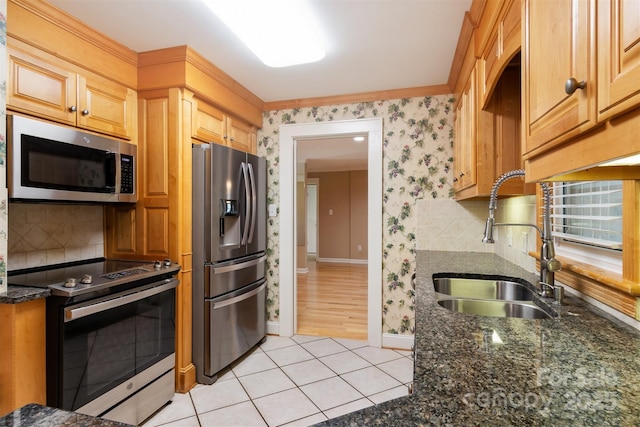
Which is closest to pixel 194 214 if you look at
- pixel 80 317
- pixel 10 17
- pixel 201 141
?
pixel 201 141

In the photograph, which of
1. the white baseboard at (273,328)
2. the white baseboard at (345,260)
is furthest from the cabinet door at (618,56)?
the white baseboard at (345,260)

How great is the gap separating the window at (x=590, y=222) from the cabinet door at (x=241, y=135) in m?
2.40

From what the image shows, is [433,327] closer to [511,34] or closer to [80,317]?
[511,34]

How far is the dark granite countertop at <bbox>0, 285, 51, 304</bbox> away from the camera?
4.43 ft

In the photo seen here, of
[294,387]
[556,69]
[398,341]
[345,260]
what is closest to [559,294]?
[556,69]

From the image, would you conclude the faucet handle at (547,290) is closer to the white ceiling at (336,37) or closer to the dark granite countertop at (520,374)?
the dark granite countertop at (520,374)

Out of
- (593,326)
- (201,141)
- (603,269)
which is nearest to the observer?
(593,326)

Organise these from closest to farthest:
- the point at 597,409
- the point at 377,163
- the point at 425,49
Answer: the point at 597,409, the point at 425,49, the point at 377,163

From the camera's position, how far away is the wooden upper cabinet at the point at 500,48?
1.20 meters

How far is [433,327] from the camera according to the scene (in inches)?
38.5

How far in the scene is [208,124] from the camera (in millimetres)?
2541

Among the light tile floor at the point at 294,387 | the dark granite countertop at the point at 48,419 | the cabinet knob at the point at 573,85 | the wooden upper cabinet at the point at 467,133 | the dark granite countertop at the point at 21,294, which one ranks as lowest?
the light tile floor at the point at 294,387

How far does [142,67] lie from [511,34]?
7.39 ft

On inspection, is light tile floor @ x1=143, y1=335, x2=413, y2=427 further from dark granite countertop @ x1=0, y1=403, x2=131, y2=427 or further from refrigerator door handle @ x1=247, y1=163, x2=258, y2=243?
dark granite countertop @ x1=0, y1=403, x2=131, y2=427
